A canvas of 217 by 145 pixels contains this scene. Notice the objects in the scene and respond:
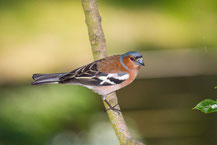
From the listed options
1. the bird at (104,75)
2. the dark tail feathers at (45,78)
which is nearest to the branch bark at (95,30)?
the bird at (104,75)

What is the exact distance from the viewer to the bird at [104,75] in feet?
8.18

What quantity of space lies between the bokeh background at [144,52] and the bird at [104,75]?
990 mm

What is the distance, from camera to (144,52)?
14.5 ft

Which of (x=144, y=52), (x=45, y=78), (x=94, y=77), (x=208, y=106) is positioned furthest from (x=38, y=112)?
(x=144, y=52)

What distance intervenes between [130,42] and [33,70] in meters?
1.21

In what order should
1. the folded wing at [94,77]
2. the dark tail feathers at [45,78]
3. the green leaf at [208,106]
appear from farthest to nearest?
1. the folded wing at [94,77]
2. the dark tail feathers at [45,78]
3. the green leaf at [208,106]

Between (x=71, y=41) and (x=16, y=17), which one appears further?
(x=71, y=41)

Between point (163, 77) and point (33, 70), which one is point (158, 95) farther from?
point (33, 70)

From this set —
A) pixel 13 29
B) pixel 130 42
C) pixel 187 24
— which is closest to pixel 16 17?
pixel 13 29

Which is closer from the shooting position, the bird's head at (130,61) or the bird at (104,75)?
the bird at (104,75)

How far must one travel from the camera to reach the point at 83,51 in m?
4.89

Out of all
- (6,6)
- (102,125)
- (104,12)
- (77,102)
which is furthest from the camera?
(104,12)

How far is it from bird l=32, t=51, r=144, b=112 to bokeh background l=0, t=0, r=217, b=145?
3.25ft

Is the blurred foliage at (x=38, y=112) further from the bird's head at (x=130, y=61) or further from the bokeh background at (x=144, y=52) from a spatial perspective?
the bokeh background at (x=144, y=52)
